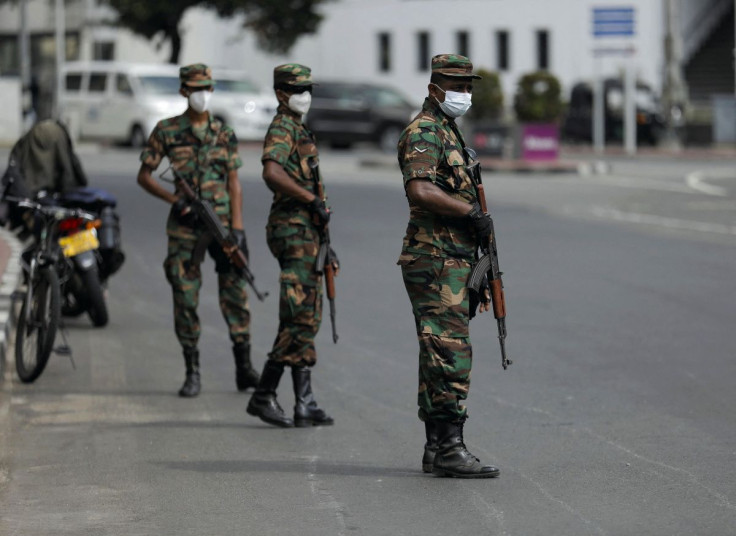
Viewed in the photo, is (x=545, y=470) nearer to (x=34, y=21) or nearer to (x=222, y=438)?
(x=222, y=438)

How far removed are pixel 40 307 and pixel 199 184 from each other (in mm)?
1249

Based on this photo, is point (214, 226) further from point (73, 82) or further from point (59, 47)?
point (59, 47)

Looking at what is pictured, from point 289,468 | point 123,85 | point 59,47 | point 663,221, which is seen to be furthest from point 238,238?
point 59,47

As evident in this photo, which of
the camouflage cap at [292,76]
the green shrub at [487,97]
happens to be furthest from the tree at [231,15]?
the camouflage cap at [292,76]

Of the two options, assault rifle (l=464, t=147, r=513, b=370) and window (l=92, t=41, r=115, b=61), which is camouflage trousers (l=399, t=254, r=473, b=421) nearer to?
assault rifle (l=464, t=147, r=513, b=370)

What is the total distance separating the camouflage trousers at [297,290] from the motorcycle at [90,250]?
8.69ft

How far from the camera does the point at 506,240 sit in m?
18.1

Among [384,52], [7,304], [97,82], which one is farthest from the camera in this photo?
[384,52]

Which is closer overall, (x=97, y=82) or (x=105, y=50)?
(x=97, y=82)

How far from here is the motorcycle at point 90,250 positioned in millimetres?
10930

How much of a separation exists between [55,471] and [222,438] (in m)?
1.01

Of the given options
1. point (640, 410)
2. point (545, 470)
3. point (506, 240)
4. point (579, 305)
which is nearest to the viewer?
point (545, 470)

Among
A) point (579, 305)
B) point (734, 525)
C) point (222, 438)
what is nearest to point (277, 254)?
point (222, 438)

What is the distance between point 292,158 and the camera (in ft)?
27.7
